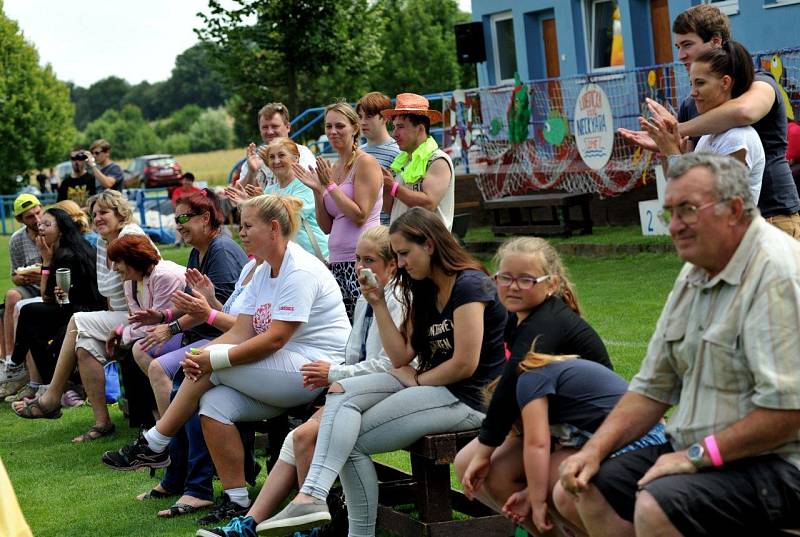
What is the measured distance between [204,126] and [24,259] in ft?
250

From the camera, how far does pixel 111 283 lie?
27.4ft

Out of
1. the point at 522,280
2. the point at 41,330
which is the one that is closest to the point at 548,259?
the point at 522,280

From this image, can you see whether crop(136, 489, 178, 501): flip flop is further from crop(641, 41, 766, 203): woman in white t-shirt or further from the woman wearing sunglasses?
crop(641, 41, 766, 203): woman in white t-shirt

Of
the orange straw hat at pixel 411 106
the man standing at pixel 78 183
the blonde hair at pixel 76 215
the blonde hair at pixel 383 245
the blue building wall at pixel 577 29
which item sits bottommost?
the blonde hair at pixel 383 245

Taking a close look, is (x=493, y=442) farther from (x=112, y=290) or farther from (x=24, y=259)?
(x=24, y=259)

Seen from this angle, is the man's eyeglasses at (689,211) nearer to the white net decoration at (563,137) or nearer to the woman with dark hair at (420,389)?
the woman with dark hair at (420,389)

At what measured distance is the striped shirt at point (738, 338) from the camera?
10.8ft

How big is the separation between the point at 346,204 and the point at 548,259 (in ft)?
8.87

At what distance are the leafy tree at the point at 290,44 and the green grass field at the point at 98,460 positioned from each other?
56.0ft

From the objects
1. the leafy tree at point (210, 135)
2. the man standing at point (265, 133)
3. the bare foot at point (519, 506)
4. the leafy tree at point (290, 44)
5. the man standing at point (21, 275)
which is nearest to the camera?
the bare foot at point (519, 506)

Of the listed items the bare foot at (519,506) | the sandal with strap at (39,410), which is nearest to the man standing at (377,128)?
the sandal with strap at (39,410)

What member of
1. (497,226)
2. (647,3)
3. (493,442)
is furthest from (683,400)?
(647,3)

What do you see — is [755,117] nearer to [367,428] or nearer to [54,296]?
[367,428]

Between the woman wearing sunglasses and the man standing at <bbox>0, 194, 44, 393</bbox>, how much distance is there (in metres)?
6.62
